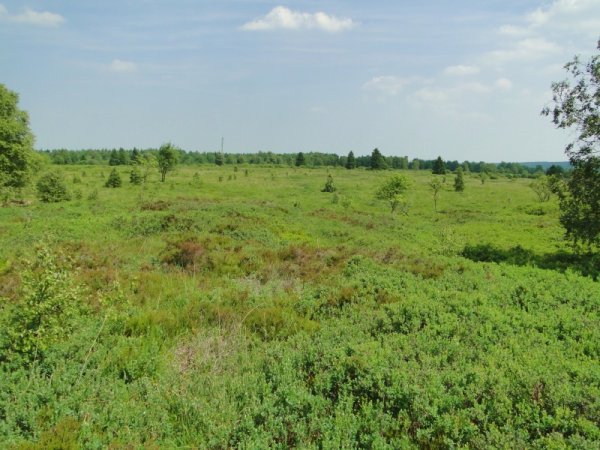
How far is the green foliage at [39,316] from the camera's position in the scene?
646 centimetres

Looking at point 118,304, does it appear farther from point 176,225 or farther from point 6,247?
point 176,225

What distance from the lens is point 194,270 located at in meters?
13.0

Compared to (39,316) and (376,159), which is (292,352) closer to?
(39,316)

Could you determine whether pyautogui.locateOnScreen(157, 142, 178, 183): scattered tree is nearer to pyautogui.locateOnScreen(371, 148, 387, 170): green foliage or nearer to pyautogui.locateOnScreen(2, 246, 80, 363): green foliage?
pyautogui.locateOnScreen(2, 246, 80, 363): green foliage

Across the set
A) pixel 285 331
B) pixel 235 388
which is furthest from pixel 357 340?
pixel 235 388

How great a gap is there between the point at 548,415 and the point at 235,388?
4238 mm

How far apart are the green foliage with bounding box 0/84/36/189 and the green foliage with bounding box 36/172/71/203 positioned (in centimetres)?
478

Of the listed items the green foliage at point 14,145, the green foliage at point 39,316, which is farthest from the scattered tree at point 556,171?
the green foliage at point 14,145

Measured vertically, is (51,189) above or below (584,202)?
below

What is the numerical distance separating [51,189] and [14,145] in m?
7.47

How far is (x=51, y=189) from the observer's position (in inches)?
1486

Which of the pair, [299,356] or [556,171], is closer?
[299,356]

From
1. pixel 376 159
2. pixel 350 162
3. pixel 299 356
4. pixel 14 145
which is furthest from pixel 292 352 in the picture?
pixel 350 162

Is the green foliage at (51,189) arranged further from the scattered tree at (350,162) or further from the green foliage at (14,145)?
the scattered tree at (350,162)
